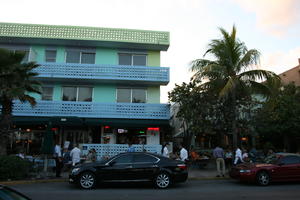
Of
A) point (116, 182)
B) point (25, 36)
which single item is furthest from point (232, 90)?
point (25, 36)

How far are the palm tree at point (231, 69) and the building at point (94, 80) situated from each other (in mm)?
4694

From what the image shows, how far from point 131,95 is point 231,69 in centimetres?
822

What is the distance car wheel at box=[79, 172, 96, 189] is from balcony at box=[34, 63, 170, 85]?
9.37 metres

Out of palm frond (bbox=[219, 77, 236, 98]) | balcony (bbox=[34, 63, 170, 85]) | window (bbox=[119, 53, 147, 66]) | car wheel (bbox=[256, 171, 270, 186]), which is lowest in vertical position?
car wheel (bbox=[256, 171, 270, 186])

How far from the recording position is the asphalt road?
26.3 feet

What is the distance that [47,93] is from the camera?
18.7 meters

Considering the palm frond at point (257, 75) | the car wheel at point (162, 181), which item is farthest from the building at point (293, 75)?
the car wheel at point (162, 181)

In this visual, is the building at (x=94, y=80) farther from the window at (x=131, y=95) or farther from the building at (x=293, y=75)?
the building at (x=293, y=75)

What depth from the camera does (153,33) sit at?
61.7 ft

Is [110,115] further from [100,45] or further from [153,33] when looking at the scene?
[153,33]

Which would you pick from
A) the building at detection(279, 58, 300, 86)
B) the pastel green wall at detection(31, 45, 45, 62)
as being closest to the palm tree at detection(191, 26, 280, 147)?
the pastel green wall at detection(31, 45, 45, 62)

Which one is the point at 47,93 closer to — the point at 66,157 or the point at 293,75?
the point at 66,157

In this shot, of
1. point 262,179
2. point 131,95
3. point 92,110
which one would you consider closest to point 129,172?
point 262,179

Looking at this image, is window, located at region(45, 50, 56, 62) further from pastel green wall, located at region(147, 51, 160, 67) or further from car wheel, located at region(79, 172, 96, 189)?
car wheel, located at region(79, 172, 96, 189)
